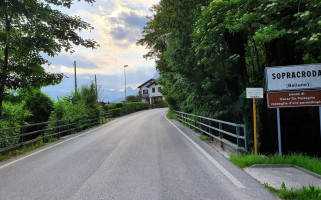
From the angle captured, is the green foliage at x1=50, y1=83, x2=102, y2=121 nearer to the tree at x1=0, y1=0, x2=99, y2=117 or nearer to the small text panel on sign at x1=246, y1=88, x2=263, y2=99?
the tree at x1=0, y1=0, x2=99, y2=117

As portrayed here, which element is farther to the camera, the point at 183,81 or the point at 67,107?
the point at 67,107

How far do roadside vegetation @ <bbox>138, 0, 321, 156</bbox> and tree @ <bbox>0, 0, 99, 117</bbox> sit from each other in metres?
5.27

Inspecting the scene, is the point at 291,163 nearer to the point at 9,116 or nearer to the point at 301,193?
the point at 301,193

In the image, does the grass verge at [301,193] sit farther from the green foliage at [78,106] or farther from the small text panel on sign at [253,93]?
the green foliage at [78,106]

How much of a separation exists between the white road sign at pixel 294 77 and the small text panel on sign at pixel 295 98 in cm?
16

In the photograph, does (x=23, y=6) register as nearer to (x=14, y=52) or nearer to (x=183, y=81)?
(x=14, y=52)

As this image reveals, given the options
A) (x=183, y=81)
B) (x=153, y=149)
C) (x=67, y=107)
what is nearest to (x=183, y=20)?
(x=183, y=81)

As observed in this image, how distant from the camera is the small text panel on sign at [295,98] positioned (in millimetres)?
6281

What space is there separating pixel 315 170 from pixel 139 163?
13.6 feet

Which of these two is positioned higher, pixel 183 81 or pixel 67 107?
pixel 183 81

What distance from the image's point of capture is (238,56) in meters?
8.60

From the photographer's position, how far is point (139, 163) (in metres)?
6.53

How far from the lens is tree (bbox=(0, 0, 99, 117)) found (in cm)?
830

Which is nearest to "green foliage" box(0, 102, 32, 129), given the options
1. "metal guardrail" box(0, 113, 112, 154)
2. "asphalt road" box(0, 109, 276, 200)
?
"metal guardrail" box(0, 113, 112, 154)
